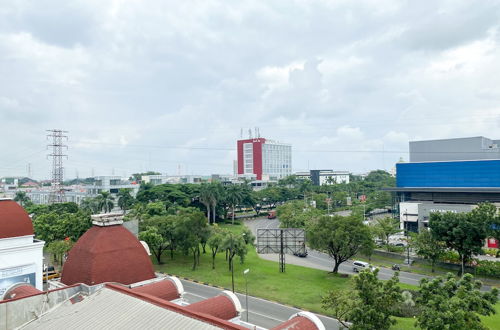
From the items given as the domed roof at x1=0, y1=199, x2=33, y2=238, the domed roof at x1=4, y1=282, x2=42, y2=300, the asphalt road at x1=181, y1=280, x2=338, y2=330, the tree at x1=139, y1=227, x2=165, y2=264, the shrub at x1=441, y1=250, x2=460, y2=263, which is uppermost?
the domed roof at x1=0, y1=199, x2=33, y2=238

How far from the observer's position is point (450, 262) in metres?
47.4

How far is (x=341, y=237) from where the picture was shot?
41875mm

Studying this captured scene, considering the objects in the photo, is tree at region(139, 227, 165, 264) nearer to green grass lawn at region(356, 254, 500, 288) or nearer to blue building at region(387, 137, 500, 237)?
green grass lawn at region(356, 254, 500, 288)

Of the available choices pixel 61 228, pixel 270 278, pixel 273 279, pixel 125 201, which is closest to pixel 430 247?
pixel 273 279

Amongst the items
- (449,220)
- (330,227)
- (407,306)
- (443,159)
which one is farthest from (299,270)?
(443,159)

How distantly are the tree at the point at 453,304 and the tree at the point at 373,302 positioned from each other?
66.5 inches

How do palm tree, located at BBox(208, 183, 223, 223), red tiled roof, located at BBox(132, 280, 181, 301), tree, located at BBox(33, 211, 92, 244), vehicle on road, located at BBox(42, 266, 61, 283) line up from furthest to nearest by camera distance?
palm tree, located at BBox(208, 183, 223, 223) < tree, located at BBox(33, 211, 92, 244) < vehicle on road, located at BBox(42, 266, 61, 283) < red tiled roof, located at BBox(132, 280, 181, 301)

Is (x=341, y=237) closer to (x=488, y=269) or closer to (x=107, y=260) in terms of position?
(x=488, y=269)

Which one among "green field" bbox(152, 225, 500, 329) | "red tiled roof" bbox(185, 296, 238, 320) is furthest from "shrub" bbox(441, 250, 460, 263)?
"red tiled roof" bbox(185, 296, 238, 320)

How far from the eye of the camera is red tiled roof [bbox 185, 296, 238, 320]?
18719 mm

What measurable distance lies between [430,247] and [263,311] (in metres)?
25.1

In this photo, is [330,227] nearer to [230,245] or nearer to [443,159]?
[230,245]

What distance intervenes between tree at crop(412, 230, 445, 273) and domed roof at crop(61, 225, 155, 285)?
3602 centimetres

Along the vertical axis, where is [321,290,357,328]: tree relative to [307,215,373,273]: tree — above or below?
below
